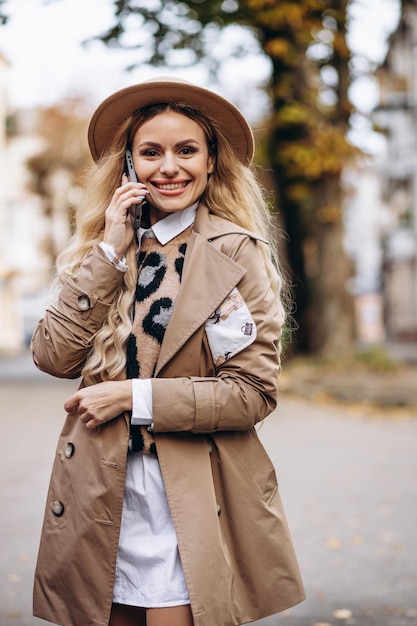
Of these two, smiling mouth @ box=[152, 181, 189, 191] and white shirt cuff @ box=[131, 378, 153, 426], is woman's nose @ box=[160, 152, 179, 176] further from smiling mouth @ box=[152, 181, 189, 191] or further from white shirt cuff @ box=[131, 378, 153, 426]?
white shirt cuff @ box=[131, 378, 153, 426]

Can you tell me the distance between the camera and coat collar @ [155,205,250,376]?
2.42 metres

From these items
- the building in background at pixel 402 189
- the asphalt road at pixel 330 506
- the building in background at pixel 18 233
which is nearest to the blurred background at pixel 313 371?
the asphalt road at pixel 330 506

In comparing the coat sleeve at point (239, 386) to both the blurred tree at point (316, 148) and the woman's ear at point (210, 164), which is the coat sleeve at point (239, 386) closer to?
the woman's ear at point (210, 164)

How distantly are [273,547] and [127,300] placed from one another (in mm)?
811

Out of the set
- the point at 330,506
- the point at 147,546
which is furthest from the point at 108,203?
the point at 330,506

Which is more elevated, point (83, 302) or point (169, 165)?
point (169, 165)

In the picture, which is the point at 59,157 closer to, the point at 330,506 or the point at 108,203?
the point at 330,506

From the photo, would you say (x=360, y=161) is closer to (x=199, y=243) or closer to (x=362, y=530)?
(x=362, y=530)

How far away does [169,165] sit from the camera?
253 cm

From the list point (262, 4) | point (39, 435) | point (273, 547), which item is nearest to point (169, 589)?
point (273, 547)

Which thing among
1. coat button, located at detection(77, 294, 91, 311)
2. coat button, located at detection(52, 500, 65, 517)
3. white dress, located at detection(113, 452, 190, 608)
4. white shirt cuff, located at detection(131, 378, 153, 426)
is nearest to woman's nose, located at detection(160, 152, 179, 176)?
coat button, located at detection(77, 294, 91, 311)

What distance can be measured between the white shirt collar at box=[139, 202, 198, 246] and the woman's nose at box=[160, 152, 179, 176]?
5.7 inches

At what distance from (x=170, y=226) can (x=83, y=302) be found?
36 cm

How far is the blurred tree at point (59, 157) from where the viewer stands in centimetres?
3809
